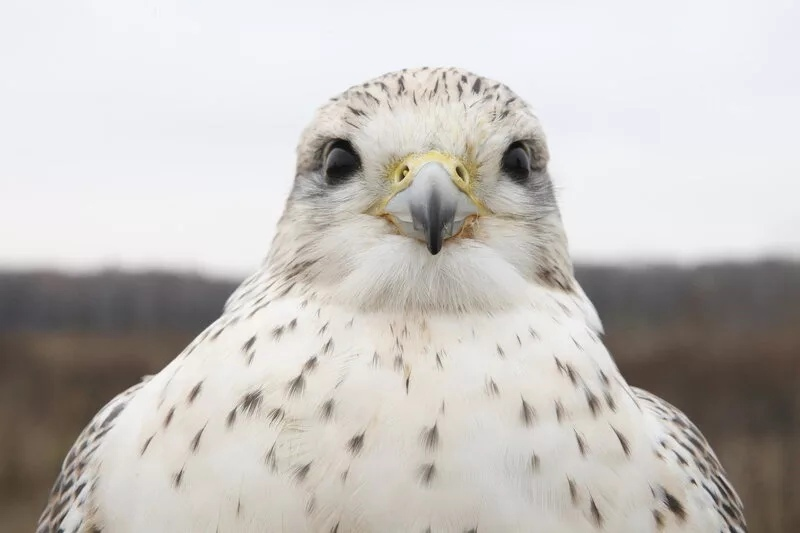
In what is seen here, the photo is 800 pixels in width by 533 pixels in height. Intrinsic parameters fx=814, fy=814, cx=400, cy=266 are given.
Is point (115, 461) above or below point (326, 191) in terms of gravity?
below

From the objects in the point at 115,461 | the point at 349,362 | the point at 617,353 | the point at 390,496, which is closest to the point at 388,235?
the point at 349,362

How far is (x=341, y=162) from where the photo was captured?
85.0 inches

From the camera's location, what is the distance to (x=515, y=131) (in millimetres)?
2168

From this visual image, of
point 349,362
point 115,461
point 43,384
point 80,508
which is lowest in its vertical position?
point 43,384

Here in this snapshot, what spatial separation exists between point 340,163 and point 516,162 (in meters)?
0.47

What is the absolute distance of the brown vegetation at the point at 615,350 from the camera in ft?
30.5

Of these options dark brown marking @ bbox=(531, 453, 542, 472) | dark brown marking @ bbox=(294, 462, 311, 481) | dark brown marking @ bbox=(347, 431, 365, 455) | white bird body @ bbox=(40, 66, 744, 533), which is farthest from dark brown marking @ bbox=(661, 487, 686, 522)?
dark brown marking @ bbox=(294, 462, 311, 481)

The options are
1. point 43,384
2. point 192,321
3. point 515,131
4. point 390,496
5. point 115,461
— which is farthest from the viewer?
point 43,384

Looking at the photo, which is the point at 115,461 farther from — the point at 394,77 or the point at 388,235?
the point at 394,77

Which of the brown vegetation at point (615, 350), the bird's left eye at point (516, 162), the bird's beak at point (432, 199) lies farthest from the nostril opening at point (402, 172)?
the brown vegetation at point (615, 350)

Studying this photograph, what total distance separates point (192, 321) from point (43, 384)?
2806 millimetres

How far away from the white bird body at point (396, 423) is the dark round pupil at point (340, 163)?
187 mm

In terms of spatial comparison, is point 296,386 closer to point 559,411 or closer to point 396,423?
point 396,423

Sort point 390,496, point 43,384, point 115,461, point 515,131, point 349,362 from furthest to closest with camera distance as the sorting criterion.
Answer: point 43,384, point 515,131, point 115,461, point 349,362, point 390,496
